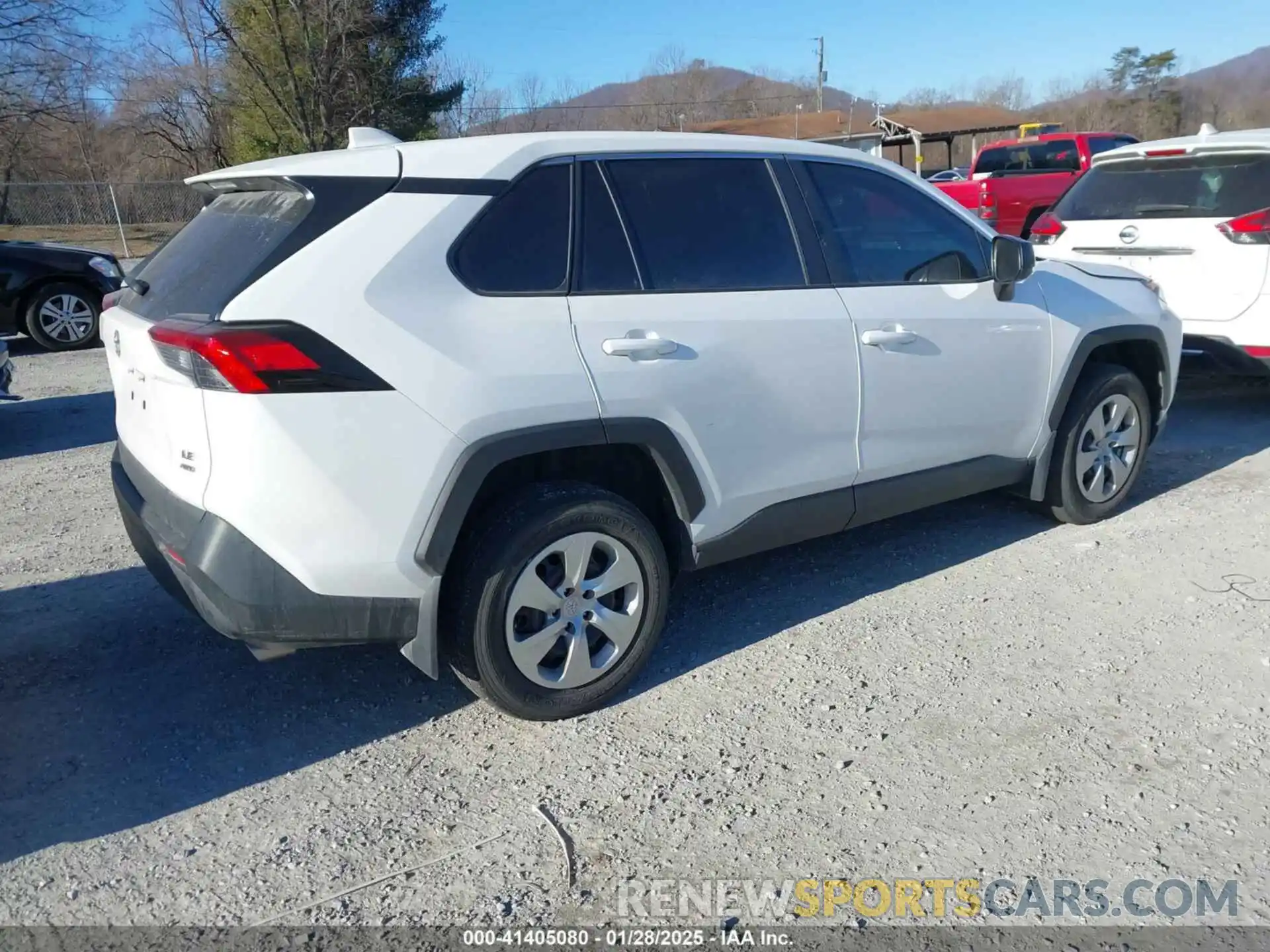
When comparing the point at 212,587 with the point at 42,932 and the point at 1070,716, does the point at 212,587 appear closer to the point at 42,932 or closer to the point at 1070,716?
the point at 42,932

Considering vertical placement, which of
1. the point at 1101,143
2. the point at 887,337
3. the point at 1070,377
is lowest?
the point at 1070,377

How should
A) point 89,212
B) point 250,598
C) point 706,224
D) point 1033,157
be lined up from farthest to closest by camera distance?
point 89,212 < point 1033,157 < point 706,224 < point 250,598

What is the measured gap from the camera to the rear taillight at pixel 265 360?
274 cm

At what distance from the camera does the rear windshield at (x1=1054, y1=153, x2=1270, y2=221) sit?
6488mm

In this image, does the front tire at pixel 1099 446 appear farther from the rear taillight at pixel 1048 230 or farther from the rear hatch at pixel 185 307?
the rear hatch at pixel 185 307

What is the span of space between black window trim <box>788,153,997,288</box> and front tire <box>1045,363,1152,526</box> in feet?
3.02

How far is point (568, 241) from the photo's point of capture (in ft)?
10.9

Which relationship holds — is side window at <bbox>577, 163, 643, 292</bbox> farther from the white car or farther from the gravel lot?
the white car

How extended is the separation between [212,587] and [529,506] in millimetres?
945

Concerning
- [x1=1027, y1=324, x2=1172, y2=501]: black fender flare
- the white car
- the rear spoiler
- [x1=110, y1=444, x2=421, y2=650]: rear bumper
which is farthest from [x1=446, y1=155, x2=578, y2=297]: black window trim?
the rear spoiler

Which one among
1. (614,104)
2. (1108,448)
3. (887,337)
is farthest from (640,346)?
(614,104)

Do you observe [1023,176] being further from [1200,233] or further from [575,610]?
[575,610]

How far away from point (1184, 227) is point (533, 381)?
5342 mm

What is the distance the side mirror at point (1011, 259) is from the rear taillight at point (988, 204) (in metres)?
12.4
